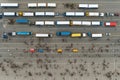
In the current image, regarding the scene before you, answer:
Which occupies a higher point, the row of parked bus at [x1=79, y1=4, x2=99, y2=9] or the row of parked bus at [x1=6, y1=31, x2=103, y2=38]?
the row of parked bus at [x1=79, y1=4, x2=99, y2=9]

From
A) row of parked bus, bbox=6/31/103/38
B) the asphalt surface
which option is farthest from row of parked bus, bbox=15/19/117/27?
row of parked bus, bbox=6/31/103/38

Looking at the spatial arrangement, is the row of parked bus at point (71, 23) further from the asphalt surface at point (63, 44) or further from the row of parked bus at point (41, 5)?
the row of parked bus at point (41, 5)

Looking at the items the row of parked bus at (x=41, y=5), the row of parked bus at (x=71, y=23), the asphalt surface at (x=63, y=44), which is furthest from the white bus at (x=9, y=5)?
the row of parked bus at (x=71, y=23)

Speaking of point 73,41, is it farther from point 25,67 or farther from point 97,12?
point 25,67

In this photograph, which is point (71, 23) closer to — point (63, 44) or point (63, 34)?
point (63, 34)

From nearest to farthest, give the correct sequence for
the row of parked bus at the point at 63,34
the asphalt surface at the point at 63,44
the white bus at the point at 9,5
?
the white bus at the point at 9,5 → the row of parked bus at the point at 63,34 → the asphalt surface at the point at 63,44

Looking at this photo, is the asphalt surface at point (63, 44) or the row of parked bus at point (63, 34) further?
the asphalt surface at point (63, 44)

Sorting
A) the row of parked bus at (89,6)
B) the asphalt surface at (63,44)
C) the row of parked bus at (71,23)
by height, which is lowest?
the asphalt surface at (63,44)

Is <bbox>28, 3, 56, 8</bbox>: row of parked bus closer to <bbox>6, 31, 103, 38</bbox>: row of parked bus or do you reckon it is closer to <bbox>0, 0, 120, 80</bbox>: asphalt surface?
<bbox>0, 0, 120, 80</bbox>: asphalt surface

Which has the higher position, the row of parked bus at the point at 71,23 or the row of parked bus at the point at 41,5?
the row of parked bus at the point at 41,5

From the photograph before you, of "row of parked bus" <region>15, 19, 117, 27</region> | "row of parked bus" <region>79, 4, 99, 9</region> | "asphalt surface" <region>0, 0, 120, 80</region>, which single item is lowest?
"asphalt surface" <region>0, 0, 120, 80</region>

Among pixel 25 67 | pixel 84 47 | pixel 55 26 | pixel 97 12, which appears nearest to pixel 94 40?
pixel 84 47
